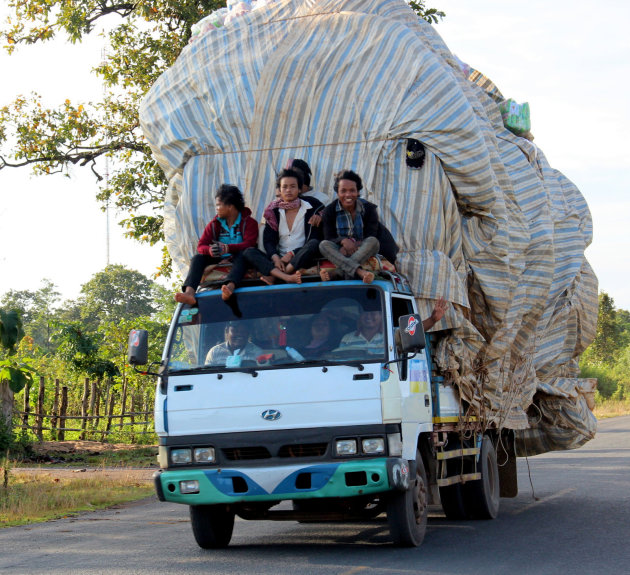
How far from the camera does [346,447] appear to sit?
7.25m

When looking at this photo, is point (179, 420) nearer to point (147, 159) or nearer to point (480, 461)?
point (480, 461)

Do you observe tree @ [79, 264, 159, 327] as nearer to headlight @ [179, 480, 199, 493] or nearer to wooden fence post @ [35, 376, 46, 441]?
wooden fence post @ [35, 376, 46, 441]

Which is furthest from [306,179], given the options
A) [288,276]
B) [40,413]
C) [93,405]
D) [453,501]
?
[93,405]

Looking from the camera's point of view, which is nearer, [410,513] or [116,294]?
[410,513]

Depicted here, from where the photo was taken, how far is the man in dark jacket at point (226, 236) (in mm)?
8359

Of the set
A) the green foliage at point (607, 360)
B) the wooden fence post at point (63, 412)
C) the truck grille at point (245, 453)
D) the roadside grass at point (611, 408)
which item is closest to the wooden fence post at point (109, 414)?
the wooden fence post at point (63, 412)

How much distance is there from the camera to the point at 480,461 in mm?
10102

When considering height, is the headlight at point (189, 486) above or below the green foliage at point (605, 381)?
below

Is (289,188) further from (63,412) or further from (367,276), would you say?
(63,412)

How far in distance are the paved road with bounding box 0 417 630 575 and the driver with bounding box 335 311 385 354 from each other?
1554mm

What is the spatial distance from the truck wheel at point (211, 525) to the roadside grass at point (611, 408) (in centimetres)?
3147

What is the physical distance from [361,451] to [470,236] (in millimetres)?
2971

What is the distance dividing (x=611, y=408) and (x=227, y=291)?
38.7 meters

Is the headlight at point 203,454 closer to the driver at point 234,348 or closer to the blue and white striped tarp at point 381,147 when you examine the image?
the driver at point 234,348
